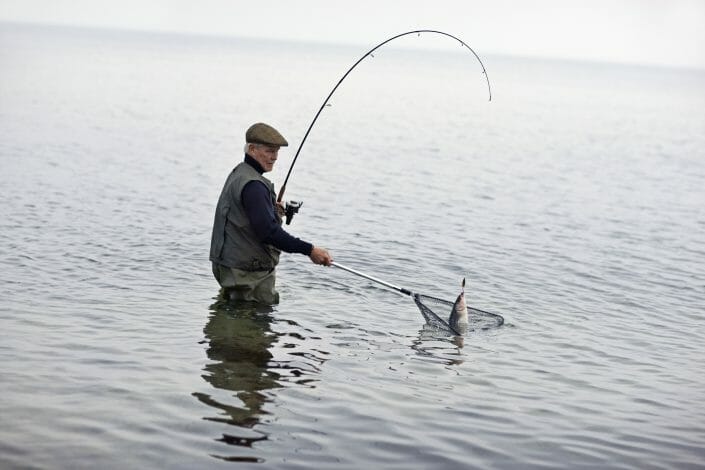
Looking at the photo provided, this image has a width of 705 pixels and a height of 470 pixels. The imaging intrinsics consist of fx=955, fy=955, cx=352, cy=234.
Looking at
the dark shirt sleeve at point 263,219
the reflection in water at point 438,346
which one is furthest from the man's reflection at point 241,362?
the reflection in water at point 438,346

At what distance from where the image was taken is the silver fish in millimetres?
9523

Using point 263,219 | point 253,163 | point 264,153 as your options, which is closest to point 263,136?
point 264,153

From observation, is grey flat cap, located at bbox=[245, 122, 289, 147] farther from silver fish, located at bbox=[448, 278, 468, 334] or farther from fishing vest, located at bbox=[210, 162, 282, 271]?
silver fish, located at bbox=[448, 278, 468, 334]

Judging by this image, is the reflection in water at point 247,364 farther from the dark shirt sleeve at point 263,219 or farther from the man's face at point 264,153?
the man's face at point 264,153

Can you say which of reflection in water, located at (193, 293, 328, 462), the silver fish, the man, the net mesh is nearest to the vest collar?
the man

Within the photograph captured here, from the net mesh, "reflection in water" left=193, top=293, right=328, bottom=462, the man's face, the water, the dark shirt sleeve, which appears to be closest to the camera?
the water

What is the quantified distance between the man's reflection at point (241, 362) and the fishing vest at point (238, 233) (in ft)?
1.97

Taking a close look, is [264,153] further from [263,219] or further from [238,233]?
[238,233]

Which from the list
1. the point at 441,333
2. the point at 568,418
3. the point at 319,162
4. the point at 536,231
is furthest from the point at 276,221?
the point at 319,162

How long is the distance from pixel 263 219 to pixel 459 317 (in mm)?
2360

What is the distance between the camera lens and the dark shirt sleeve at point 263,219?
8.55m

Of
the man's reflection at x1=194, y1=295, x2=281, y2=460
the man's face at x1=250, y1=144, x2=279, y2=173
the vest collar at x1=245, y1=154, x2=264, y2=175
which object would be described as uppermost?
the man's face at x1=250, y1=144, x2=279, y2=173

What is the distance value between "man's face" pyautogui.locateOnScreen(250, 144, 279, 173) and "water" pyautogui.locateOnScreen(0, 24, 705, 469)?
5.35ft

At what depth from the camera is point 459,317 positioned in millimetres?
9602
